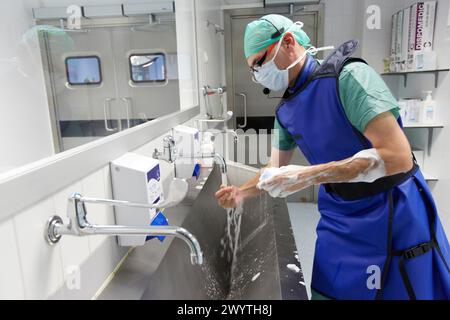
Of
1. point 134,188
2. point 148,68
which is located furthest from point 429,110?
point 134,188

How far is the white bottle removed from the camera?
251 cm

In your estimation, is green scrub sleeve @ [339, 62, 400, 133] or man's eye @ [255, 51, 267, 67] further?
man's eye @ [255, 51, 267, 67]

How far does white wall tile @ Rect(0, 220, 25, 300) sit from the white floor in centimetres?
193

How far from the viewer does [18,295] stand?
57 cm

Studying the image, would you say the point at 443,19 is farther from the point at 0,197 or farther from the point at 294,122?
the point at 0,197

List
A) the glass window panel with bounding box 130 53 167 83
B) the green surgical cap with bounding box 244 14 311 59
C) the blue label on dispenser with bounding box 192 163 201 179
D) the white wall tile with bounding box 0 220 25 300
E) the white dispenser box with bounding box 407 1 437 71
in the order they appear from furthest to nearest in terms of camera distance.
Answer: the glass window panel with bounding box 130 53 167 83 → the white dispenser box with bounding box 407 1 437 71 → the blue label on dispenser with bounding box 192 163 201 179 → the green surgical cap with bounding box 244 14 311 59 → the white wall tile with bounding box 0 220 25 300

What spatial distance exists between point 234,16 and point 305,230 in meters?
2.42

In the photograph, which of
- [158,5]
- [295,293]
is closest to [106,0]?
[158,5]

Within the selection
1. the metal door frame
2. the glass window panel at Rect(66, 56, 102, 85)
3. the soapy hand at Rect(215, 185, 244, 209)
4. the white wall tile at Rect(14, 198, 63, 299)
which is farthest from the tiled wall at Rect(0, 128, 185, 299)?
the metal door frame

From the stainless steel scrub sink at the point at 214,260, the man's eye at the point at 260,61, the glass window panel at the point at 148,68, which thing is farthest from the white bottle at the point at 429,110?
the glass window panel at the point at 148,68

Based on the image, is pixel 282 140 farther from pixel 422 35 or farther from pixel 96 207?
pixel 422 35

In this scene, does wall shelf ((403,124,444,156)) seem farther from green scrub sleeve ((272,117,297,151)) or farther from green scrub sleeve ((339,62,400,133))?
green scrub sleeve ((339,62,400,133))

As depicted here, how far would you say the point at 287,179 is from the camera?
954 mm

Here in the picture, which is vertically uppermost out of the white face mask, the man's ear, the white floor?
the man's ear
